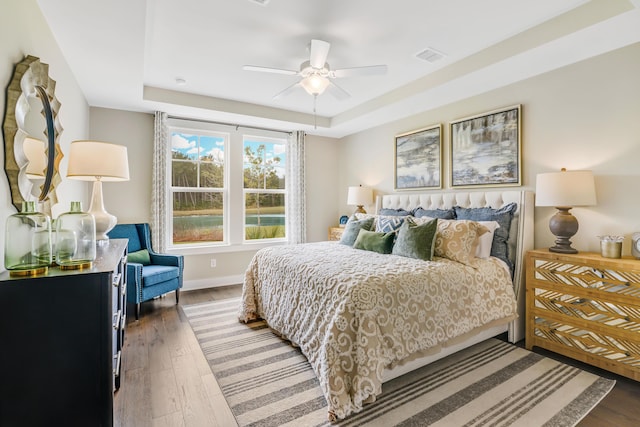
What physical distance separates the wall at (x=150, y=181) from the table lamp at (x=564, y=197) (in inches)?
141

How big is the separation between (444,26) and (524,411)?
2857 mm

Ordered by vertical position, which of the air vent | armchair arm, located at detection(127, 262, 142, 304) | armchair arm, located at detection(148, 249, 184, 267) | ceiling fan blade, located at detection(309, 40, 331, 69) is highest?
the air vent

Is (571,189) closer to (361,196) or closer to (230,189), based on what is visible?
(361,196)

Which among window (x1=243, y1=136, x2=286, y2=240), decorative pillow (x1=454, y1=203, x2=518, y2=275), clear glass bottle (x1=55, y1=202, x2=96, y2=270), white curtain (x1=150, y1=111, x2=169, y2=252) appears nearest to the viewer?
clear glass bottle (x1=55, y1=202, x2=96, y2=270)

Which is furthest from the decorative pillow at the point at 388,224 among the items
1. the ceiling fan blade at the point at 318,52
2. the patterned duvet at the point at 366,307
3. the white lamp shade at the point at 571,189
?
the ceiling fan blade at the point at 318,52

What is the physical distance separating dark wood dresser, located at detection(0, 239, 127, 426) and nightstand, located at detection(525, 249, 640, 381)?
3.17 meters

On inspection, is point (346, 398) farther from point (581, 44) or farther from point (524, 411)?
point (581, 44)

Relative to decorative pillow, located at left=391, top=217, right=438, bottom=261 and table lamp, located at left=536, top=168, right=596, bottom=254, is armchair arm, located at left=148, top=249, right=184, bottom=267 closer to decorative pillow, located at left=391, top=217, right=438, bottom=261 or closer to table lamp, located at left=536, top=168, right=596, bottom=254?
decorative pillow, located at left=391, top=217, right=438, bottom=261

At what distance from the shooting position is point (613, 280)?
88.1 inches

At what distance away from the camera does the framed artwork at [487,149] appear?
3.21 m

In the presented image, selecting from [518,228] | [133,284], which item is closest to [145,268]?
[133,284]

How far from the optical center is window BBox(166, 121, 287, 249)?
15.0 feet

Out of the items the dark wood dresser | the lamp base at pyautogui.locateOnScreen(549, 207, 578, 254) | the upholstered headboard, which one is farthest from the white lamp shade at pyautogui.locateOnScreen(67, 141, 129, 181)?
the lamp base at pyautogui.locateOnScreen(549, 207, 578, 254)

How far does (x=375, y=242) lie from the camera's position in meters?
3.17
